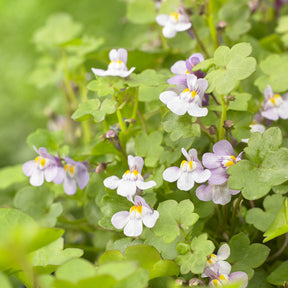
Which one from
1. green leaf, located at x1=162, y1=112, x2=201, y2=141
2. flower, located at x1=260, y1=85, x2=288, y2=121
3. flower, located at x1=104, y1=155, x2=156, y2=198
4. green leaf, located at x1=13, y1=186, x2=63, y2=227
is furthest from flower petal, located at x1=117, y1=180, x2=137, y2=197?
flower, located at x1=260, y1=85, x2=288, y2=121

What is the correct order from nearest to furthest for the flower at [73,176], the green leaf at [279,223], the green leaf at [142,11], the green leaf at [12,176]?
the green leaf at [279,223] < the flower at [73,176] < the green leaf at [12,176] < the green leaf at [142,11]

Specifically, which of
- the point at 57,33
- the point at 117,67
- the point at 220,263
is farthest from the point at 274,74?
the point at 57,33

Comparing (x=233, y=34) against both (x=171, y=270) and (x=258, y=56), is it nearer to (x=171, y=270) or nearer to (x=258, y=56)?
(x=258, y=56)

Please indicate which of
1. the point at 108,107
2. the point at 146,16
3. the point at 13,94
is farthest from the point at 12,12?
the point at 108,107

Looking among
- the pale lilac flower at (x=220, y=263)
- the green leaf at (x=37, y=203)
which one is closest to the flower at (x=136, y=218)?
the pale lilac flower at (x=220, y=263)

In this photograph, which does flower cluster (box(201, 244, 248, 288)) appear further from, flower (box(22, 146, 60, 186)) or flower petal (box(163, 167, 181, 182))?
flower (box(22, 146, 60, 186))

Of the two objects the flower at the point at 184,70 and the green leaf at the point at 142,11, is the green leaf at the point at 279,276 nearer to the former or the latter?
the flower at the point at 184,70

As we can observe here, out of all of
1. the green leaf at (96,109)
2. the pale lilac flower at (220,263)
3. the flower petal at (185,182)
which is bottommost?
→ the pale lilac flower at (220,263)
